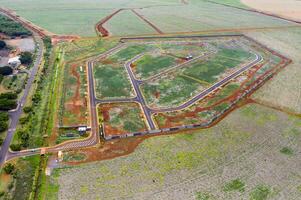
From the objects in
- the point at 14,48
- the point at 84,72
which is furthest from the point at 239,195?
the point at 14,48

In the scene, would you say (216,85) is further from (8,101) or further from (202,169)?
(8,101)

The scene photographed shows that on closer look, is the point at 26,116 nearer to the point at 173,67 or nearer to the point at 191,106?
the point at 191,106

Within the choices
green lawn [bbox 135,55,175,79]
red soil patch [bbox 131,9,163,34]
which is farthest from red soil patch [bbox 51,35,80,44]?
green lawn [bbox 135,55,175,79]

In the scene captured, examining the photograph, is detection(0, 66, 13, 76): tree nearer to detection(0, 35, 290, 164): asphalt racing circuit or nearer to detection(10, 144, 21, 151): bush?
detection(0, 35, 290, 164): asphalt racing circuit

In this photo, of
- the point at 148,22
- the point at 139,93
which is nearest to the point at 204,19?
the point at 148,22

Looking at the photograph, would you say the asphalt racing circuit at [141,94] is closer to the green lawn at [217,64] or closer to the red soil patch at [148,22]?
the green lawn at [217,64]

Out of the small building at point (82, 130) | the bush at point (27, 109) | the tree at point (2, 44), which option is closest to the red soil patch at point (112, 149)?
the small building at point (82, 130)

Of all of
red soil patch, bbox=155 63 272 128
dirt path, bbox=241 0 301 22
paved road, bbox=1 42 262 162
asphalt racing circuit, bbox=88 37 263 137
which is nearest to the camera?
paved road, bbox=1 42 262 162
